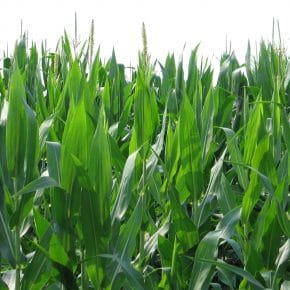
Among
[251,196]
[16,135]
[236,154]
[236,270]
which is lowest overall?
→ [236,270]

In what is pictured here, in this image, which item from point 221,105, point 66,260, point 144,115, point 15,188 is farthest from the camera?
point 221,105

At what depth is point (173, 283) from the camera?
1.66m

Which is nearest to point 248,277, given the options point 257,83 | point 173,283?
point 173,283

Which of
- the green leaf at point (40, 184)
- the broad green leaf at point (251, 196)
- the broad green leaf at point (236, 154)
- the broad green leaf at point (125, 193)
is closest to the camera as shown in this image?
the green leaf at point (40, 184)

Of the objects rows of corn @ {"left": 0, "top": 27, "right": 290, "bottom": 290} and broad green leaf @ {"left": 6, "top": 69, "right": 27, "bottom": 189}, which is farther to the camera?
Result: broad green leaf @ {"left": 6, "top": 69, "right": 27, "bottom": 189}

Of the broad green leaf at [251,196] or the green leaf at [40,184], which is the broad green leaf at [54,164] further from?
the broad green leaf at [251,196]

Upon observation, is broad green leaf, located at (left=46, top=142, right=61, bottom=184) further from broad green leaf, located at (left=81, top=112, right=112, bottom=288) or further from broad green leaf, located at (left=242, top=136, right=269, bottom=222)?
broad green leaf, located at (left=242, top=136, right=269, bottom=222)

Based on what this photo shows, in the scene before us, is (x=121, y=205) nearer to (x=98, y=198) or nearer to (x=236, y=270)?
(x=98, y=198)

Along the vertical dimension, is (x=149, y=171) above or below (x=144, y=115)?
below

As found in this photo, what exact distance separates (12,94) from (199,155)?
556mm

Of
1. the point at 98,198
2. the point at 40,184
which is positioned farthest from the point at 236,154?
the point at 40,184

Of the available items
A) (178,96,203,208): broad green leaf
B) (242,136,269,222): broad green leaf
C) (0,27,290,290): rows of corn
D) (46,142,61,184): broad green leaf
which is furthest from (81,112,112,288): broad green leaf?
(242,136,269,222): broad green leaf

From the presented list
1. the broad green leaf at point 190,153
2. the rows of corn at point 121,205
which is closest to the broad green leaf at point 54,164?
the rows of corn at point 121,205

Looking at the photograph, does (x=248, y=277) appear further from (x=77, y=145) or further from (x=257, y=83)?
(x=257, y=83)
